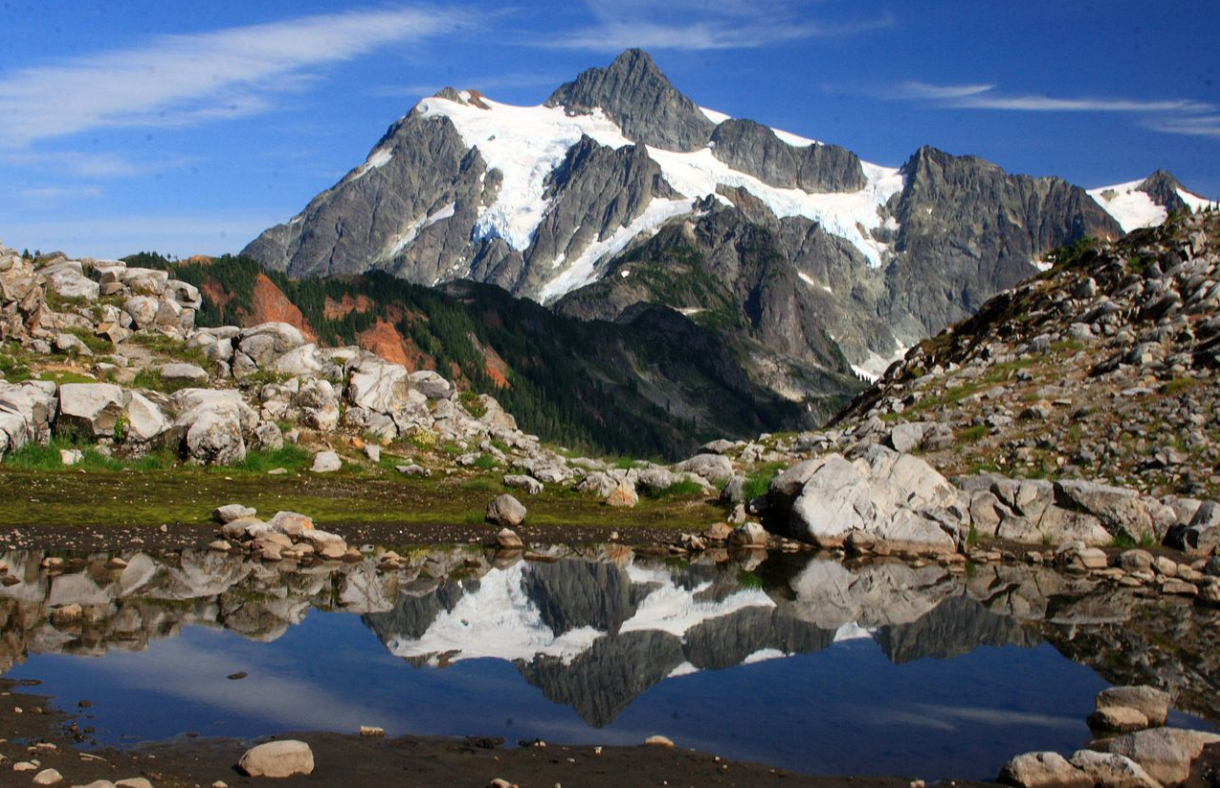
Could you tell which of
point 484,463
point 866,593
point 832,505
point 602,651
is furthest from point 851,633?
point 484,463

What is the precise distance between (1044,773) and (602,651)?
1206 cm

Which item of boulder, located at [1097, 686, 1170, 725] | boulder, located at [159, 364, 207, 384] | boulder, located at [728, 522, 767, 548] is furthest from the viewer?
boulder, located at [159, 364, 207, 384]

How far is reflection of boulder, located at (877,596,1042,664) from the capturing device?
94.3ft

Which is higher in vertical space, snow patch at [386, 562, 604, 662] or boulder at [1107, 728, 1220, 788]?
boulder at [1107, 728, 1220, 788]

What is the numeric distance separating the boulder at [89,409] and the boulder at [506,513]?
18.2 m

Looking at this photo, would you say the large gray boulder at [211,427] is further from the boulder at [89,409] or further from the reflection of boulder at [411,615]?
the reflection of boulder at [411,615]

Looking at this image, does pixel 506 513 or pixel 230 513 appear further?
pixel 506 513

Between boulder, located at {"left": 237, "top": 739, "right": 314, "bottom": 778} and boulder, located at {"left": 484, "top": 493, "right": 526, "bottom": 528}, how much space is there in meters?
27.8

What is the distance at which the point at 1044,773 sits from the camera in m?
17.7

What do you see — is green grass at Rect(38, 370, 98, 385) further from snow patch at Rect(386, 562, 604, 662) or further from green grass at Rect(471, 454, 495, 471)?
snow patch at Rect(386, 562, 604, 662)

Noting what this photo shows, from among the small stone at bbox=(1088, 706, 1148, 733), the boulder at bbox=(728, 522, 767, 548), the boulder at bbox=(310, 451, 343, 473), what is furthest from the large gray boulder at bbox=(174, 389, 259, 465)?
the small stone at bbox=(1088, 706, 1148, 733)

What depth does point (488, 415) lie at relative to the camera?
70.2 m

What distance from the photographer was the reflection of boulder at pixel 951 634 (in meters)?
28.8

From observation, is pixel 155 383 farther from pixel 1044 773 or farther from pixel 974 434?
pixel 1044 773
